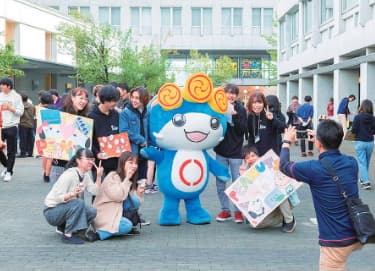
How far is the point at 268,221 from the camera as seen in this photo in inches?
371

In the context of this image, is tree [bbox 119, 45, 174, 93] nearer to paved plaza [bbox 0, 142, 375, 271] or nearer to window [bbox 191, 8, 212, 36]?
window [bbox 191, 8, 212, 36]

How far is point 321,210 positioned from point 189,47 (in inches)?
2385

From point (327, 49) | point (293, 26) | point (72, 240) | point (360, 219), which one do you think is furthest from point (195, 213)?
point (293, 26)

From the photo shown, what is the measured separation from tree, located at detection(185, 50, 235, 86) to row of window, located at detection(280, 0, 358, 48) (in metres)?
17.9

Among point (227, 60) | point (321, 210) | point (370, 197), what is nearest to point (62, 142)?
point (321, 210)

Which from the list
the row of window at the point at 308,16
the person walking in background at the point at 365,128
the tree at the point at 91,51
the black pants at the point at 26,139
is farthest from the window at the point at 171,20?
the person walking in background at the point at 365,128

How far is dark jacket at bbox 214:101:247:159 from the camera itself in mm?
9875

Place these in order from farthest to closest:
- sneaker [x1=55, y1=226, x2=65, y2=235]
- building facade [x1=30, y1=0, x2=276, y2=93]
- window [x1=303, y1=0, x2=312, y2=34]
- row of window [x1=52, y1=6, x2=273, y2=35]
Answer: row of window [x1=52, y1=6, x2=273, y2=35], building facade [x1=30, y1=0, x2=276, y2=93], window [x1=303, y1=0, x2=312, y2=34], sneaker [x1=55, y1=226, x2=65, y2=235]

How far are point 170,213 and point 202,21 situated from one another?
187 feet

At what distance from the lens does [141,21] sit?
2534 inches

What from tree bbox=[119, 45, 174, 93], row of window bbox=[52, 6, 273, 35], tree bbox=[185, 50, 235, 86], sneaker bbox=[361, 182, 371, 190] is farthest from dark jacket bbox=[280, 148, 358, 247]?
row of window bbox=[52, 6, 273, 35]

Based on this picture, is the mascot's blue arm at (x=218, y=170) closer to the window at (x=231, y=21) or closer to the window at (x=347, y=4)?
the window at (x=347, y=4)

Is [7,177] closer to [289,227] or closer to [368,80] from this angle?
[289,227]

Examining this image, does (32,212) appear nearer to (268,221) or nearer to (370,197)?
(268,221)
